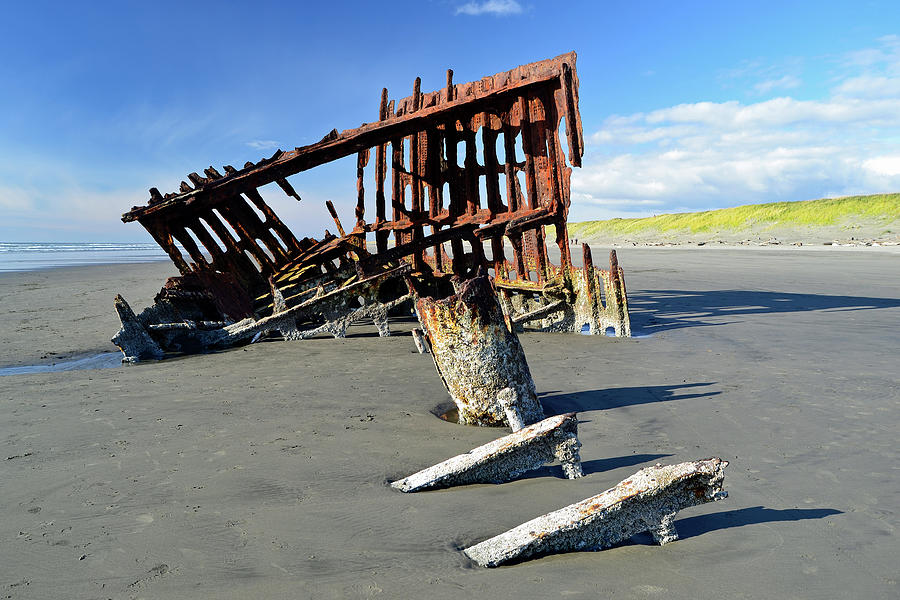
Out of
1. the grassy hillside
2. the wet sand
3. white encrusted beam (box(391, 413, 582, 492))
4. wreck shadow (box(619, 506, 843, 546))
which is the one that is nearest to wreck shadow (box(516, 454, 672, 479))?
the wet sand

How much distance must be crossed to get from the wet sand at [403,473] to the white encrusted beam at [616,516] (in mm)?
64

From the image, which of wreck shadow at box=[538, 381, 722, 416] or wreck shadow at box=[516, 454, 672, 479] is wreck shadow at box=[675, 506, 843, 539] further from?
wreck shadow at box=[538, 381, 722, 416]

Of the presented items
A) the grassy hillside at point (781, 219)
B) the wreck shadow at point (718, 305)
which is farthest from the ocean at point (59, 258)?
the grassy hillside at point (781, 219)

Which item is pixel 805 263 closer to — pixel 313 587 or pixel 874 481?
pixel 874 481

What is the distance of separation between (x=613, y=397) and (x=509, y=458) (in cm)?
207

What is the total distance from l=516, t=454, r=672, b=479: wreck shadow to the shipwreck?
4.03 metres

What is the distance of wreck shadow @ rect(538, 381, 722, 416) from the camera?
4.33 m

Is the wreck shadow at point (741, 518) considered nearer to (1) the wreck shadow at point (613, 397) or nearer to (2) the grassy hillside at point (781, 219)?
(1) the wreck shadow at point (613, 397)

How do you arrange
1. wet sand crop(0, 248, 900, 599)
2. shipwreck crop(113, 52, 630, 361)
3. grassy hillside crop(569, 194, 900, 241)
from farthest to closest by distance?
1. grassy hillside crop(569, 194, 900, 241)
2. shipwreck crop(113, 52, 630, 361)
3. wet sand crop(0, 248, 900, 599)

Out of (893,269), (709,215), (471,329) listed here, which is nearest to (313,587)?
(471,329)

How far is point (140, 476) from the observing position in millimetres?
2977

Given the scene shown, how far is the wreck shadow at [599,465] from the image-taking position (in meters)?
3.01

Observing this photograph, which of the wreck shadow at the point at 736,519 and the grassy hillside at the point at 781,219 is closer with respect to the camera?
the wreck shadow at the point at 736,519

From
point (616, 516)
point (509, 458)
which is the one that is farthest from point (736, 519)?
point (509, 458)
